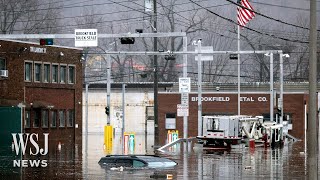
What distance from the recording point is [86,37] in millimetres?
41000

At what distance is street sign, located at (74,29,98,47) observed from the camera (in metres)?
40.8

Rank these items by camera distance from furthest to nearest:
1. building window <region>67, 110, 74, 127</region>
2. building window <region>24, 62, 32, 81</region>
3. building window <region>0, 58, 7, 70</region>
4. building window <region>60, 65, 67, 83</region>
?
building window <region>67, 110, 74, 127</region> < building window <region>60, 65, 67, 83</region> < building window <region>24, 62, 32, 81</region> < building window <region>0, 58, 7, 70</region>

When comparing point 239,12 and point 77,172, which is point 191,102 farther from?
point 77,172

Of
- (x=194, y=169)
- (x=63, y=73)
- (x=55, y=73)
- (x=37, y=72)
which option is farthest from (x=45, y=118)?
(x=194, y=169)

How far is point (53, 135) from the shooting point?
6956 cm

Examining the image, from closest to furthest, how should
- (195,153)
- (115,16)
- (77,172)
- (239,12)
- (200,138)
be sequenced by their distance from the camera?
(77,172) → (195,153) → (200,138) → (239,12) → (115,16)

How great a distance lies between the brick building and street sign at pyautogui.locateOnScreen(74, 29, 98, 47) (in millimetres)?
23206

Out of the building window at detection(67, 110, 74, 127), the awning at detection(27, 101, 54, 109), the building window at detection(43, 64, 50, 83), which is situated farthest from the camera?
the building window at detection(67, 110, 74, 127)

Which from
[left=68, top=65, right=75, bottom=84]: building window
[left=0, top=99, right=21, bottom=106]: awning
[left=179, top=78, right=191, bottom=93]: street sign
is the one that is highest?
[left=68, top=65, right=75, bottom=84]: building window

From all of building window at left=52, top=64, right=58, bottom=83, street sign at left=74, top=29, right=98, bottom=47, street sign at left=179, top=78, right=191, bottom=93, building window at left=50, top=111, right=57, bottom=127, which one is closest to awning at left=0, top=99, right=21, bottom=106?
building window at left=50, top=111, right=57, bottom=127

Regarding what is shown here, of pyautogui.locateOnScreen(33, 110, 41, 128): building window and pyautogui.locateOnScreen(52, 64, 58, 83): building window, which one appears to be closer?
pyautogui.locateOnScreen(33, 110, 41, 128): building window

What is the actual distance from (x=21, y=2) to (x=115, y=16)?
14.8 meters

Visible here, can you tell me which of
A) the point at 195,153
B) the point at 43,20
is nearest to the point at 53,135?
the point at 43,20

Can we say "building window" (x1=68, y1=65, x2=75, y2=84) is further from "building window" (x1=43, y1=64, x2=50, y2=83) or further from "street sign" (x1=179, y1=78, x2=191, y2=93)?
"street sign" (x1=179, y1=78, x2=191, y2=93)
